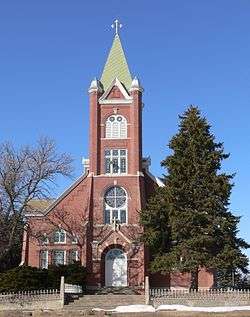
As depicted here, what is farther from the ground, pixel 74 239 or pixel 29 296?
pixel 74 239

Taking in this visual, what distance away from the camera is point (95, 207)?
47562 mm

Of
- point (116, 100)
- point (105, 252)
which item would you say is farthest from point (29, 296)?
point (116, 100)

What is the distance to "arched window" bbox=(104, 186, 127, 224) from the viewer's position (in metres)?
47.5

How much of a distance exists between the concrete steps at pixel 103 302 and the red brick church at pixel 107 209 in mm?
7786

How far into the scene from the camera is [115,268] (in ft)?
153

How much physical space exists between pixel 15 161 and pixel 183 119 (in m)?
11.9

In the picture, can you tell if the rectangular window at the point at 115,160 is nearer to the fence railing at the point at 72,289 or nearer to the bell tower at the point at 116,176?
the bell tower at the point at 116,176

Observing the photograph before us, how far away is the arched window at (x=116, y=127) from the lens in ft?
164

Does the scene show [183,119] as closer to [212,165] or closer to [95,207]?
[212,165]

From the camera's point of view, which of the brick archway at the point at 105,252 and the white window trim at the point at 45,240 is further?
the white window trim at the point at 45,240

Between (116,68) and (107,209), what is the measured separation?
13511 mm

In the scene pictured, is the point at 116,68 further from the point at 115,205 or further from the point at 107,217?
the point at 107,217

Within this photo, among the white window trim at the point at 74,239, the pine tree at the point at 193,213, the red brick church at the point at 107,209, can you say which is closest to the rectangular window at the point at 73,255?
the red brick church at the point at 107,209

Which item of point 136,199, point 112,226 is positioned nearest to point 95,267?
point 112,226
